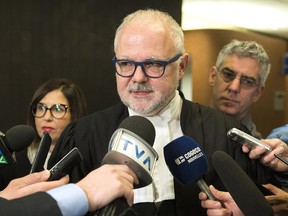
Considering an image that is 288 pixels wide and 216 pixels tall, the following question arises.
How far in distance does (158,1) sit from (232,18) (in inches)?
83.4

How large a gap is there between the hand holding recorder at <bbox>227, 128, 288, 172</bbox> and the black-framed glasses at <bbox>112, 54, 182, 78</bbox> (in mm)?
287

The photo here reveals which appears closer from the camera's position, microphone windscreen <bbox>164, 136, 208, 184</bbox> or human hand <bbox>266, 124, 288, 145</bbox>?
microphone windscreen <bbox>164, 136, 208, 184</bbox>

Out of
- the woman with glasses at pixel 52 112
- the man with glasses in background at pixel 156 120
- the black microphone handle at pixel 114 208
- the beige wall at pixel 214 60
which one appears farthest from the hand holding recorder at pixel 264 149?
the beige wall at pixel 214 60

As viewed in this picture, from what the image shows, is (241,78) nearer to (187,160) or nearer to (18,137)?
(187,160)

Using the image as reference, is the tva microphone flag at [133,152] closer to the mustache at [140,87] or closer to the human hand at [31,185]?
the human hand at [31,185]

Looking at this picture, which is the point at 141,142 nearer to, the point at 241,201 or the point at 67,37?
the point at 241,201

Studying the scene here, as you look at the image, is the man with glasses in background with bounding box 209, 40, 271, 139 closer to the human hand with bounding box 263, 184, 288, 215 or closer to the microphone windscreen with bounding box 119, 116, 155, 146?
the human hand with bounding box 263, 184, 288, 215

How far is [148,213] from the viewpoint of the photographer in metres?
1.23

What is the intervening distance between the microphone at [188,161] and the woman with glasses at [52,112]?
86 centimetres

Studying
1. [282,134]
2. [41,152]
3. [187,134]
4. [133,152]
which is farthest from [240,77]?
[133,152]

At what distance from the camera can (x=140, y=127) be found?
89 cm

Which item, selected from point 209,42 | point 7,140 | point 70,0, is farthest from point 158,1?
Answer: point 7,140

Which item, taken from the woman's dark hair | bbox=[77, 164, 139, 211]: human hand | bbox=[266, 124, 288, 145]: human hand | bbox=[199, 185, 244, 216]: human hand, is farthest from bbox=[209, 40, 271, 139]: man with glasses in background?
bbox=[77, 164, 139, 211]: human hand

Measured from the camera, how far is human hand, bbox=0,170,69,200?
37.9 inches
